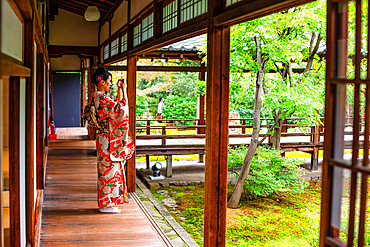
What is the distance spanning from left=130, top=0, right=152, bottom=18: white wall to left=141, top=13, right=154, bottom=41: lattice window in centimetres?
16

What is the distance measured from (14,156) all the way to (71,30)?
7864 mm

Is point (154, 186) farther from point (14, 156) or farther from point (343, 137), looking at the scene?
point (343, 137)

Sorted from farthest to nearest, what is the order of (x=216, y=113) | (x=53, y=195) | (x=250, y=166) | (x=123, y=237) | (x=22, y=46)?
(x=250, y=166) → (x=53, y=195) → (x=123, y=237) → (x=216, y=113) → (x=22, y=46)

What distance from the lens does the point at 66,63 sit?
13.5 m

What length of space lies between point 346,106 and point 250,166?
20.7ft

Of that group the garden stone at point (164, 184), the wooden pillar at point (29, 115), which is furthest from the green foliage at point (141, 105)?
the wooden pillar at point (29, 115)

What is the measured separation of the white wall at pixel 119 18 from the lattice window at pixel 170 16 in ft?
7.41

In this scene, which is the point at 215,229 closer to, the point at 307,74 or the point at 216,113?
the point at 216,113

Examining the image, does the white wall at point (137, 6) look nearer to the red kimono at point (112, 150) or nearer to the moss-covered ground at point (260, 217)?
the red kimono at point (112, 150)

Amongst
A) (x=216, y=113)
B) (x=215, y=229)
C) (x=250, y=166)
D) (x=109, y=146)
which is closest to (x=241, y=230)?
(x=250, y=166)

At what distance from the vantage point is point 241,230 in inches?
244

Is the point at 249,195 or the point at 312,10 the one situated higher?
the point at 312,10

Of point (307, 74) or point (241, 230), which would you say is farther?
point (307, 74)

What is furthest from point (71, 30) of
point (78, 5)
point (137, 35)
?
point (137, 35)
